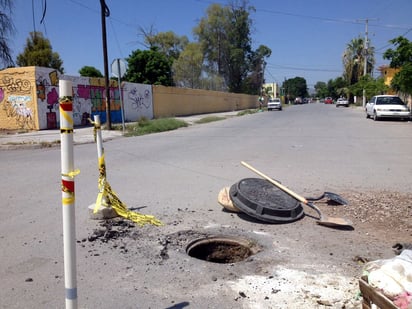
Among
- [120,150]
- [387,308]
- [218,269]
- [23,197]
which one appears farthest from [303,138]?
[387,308]

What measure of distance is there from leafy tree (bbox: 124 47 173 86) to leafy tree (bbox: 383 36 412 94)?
25.1 meters

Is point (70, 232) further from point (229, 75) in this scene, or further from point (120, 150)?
point (229, 75)

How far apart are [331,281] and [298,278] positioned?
27 cm

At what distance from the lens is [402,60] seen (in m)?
23.7

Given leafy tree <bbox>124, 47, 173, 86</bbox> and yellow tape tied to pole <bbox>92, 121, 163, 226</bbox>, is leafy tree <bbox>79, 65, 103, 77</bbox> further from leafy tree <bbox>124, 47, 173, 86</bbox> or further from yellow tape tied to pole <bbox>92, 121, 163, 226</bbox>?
yellow tape tied to pole <bbox>92, 121, 163, 226</bbox>

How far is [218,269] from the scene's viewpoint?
11.7ft

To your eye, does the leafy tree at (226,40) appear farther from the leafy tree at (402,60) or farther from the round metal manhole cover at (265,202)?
the round metal manhole cover at (265,202)

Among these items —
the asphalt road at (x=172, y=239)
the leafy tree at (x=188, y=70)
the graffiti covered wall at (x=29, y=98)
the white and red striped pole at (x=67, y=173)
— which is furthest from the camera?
the leafy tree at (x=188, y=70)

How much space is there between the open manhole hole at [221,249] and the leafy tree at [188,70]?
46.2 m

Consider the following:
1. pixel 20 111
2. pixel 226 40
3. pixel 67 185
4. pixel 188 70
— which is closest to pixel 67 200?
pixel 67 185

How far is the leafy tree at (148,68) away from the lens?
4316 cm

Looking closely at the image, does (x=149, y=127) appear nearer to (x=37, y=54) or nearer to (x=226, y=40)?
(x=37, y=54)

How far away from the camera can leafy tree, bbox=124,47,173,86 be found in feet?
142

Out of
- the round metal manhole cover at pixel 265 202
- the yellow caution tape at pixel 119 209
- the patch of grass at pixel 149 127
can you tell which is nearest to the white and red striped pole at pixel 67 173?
the yellow caution tape at pixel 119 209
